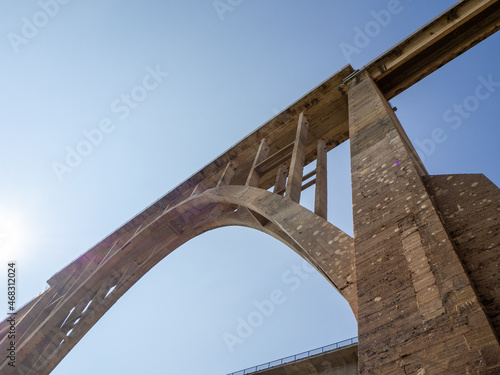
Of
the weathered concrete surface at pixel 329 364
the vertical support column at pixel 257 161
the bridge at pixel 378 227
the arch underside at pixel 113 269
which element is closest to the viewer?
the bridge at pixel 378 227

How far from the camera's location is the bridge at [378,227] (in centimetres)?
269

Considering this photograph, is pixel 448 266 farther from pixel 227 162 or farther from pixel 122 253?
pixel 122 253

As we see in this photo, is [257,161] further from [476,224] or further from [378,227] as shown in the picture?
[476,224]

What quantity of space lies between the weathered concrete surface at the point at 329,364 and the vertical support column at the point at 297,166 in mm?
9054

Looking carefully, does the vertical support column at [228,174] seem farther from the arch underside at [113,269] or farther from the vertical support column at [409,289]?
the vertical support column at [409,289]

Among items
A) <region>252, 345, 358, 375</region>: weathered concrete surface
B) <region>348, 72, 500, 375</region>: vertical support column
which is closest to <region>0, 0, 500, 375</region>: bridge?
<region>348, 72, 500, 375</region>: vertical support column

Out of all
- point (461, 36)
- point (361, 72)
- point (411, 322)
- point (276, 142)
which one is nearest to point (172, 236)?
point (276, 142)

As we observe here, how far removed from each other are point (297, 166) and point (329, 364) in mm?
10360

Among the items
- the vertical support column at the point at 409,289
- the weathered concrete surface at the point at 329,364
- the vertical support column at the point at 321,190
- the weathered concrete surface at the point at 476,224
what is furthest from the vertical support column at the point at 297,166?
the weathered concrete surface at the point at 329,364

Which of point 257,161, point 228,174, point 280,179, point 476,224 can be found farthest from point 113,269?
point 476,224

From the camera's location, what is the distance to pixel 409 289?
3.01 m

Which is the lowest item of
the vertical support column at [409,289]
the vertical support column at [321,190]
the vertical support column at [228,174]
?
the vertical support column at [409,289]

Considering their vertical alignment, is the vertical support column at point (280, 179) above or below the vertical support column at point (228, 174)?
below

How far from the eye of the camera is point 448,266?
2928 millimetres
